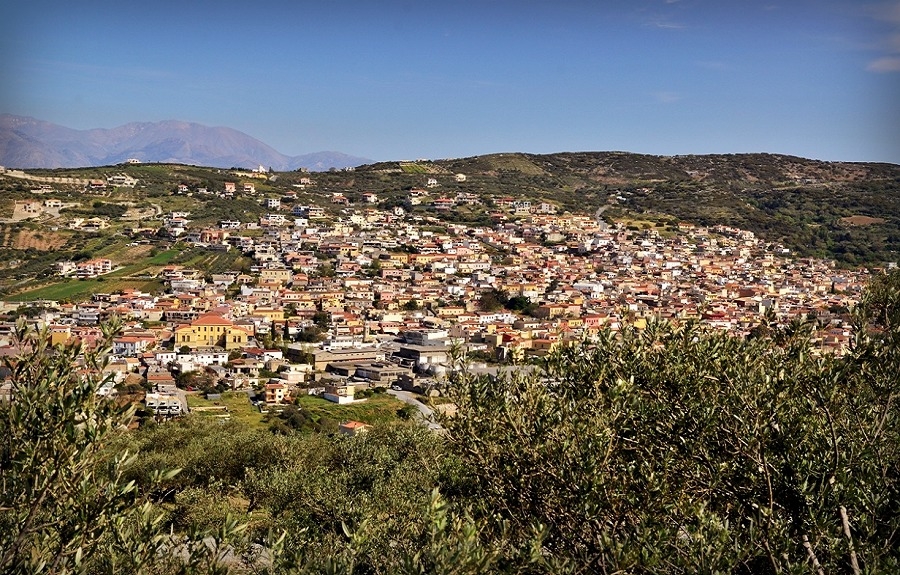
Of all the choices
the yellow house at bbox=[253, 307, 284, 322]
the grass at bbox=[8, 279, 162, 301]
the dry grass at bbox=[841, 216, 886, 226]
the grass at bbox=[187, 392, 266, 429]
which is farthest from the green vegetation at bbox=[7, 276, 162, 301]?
the dry grass at bbox=[841, 216, 886, 226]

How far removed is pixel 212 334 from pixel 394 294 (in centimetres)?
1742

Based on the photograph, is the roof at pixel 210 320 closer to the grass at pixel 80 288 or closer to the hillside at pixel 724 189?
the grass at pixel 80 288

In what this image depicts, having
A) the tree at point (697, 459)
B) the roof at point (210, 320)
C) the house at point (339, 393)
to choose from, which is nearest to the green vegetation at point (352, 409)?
the house at point (339, 393)

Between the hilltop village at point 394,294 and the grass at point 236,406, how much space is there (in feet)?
3.97

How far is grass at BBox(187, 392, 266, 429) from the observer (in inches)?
1265

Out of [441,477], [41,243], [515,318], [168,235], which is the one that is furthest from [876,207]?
[441,477]

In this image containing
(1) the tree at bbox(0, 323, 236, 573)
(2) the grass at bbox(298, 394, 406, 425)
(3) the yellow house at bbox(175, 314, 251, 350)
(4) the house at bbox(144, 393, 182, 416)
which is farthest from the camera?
(3) the yellow house at bbox(175, 314, 251, 350)

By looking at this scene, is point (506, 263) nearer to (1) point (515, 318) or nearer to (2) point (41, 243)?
(1) point (515, 318)

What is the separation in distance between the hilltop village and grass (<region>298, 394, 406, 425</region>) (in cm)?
108

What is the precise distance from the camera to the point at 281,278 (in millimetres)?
66125

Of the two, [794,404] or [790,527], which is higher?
[794,404]

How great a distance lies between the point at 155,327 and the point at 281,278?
55.6ft

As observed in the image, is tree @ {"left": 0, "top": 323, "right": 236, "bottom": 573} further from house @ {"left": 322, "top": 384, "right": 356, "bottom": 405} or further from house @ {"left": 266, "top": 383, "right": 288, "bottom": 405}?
house @ {"left": 322, "top": 384, "right": 356, "bottom": 405}

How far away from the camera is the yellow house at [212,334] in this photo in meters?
47.8
